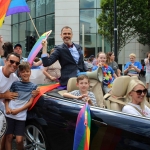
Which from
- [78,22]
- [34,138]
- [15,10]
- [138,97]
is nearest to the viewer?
[138,97]

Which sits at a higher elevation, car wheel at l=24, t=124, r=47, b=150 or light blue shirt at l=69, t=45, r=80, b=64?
light blue shirt at l=69, t=45, r=80, b=64

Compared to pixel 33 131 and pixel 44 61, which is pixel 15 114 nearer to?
pixel 33 131

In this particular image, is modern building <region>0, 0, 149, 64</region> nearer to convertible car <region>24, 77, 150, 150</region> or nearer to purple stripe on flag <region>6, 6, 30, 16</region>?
purple stripe on flag <region>6, 6, 30, 16</region>

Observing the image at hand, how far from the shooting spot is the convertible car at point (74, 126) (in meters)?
2.46

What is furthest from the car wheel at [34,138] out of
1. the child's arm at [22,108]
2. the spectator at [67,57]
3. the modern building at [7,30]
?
the modern building at [7,30]

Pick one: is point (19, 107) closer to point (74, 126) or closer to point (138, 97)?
point (74, 126)

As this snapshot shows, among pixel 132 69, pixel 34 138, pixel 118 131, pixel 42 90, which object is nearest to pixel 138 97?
pixel 118 131

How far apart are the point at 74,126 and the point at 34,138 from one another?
942 millimetres

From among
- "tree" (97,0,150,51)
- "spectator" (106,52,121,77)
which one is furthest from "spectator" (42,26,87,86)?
"tree" (97,0,150,51)

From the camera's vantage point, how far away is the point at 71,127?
3.05m

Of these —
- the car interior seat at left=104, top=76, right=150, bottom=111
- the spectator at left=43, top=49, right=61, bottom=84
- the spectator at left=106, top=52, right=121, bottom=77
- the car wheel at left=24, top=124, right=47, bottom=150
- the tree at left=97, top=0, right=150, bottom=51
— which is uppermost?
the tree at left=97, top=0, right=150, bottom=51

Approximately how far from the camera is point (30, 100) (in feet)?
11.9

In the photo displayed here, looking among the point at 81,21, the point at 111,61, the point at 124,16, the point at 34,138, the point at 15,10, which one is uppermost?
the point at 81,21

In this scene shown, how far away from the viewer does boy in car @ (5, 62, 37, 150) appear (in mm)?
3602
